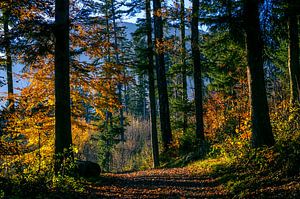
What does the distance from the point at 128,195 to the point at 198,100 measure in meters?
9.82

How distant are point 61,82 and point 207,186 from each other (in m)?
5.48

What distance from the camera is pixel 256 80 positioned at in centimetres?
976

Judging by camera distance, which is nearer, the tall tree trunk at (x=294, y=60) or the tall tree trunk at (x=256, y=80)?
the tall tree trunk at (x=256, y=80)

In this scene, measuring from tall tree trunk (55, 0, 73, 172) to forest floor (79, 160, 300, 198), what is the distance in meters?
1.65

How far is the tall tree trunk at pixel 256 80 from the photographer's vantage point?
9.72 metres

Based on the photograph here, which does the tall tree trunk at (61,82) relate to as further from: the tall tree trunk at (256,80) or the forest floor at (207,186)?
the tall tree trunk at (256,80)

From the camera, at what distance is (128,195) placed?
29.2 ft

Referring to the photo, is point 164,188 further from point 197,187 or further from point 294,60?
point 294,60

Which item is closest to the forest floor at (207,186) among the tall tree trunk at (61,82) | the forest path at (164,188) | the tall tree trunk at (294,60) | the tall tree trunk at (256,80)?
the forest path at (164,188)

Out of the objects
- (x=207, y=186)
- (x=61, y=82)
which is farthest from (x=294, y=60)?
(x=61, y=82)

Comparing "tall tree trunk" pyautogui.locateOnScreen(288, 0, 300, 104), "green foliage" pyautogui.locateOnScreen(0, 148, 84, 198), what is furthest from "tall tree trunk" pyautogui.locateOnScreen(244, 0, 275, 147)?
"green foliage" pyautogui.locateOnScreen(0, 148, 84, 198)

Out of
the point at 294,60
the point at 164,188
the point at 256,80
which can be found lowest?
the point at 164,188

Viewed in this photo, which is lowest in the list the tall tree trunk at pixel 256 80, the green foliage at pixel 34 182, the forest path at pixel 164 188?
the forest path at pixel 164 188

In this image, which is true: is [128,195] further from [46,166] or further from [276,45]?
[276,45]
